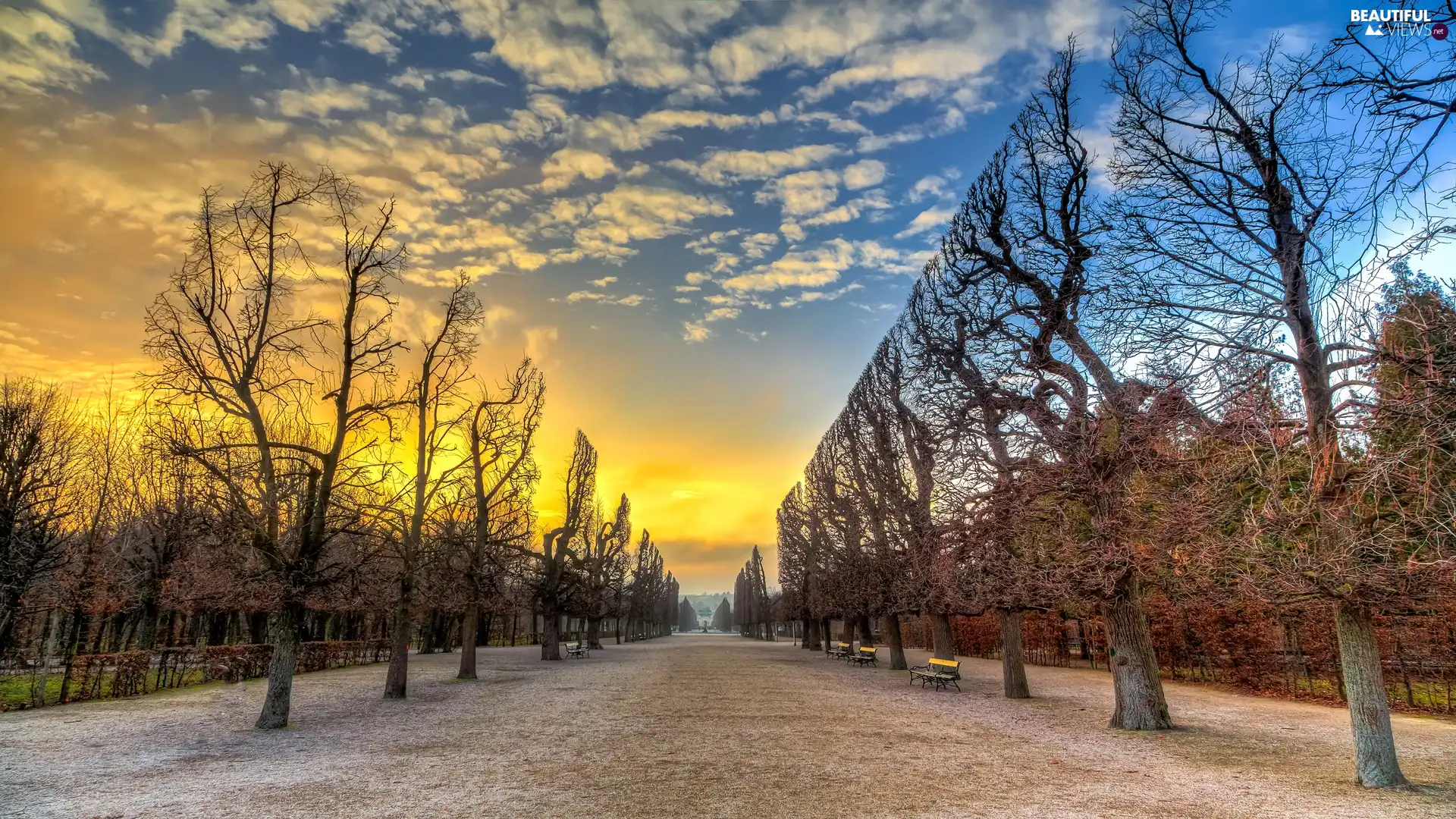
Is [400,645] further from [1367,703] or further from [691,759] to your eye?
[1367,703]

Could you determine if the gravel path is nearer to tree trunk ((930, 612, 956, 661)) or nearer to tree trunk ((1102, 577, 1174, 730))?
tree trunk ((1102, 577, 1174, 730))

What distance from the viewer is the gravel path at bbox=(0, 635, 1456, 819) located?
7914 millimetres

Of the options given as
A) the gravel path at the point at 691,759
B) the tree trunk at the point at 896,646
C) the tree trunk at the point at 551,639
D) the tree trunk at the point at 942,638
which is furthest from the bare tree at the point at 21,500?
the tree trunk at the point at 896,646

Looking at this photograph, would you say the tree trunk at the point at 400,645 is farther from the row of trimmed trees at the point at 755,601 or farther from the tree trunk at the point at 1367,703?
the row of trimmed trees at the point at 755,601

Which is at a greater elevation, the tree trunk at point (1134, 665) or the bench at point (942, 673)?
the tree trunk at point (1134, 665)

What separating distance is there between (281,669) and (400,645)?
531 centimetres

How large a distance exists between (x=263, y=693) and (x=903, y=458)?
2336 centimetres

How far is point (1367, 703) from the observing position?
883cm

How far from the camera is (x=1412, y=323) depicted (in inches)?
249

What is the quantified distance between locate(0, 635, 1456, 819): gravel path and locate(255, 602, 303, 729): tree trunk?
49cm

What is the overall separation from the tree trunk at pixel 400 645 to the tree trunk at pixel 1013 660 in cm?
1670

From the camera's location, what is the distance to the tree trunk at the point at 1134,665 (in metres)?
13.3

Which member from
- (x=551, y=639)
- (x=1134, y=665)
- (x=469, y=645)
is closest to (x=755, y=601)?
(x=551, y=639)

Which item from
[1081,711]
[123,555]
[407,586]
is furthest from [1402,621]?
[123,555]
